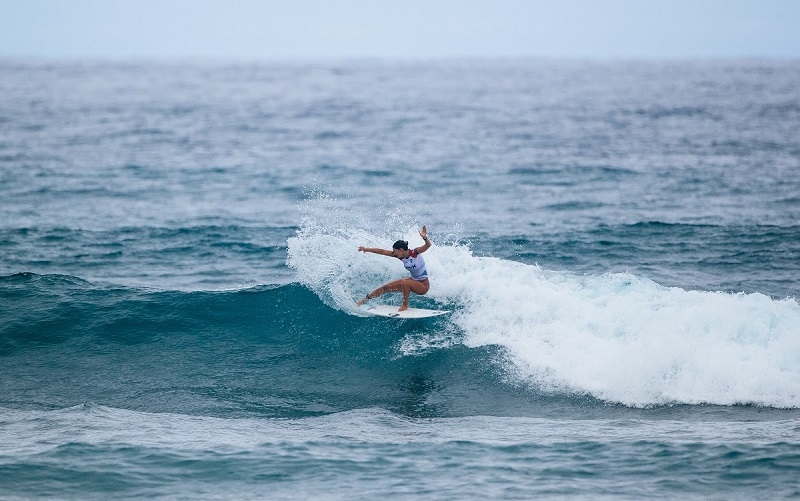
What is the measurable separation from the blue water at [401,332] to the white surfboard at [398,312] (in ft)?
1.44

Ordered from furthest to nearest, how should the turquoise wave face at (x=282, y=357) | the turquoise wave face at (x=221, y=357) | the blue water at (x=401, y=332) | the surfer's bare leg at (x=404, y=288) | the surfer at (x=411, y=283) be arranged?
the surfer's bare leg at (x=404, y=288) → the surfer at (x=411, y=283) → the turquoise wave face at (x=221, y=357) → the turquoise wave face at (x=282, y=357) → the blue water at (x=401, y=332)

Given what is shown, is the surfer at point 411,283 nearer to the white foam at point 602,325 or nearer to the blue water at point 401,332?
the blue water at point 401,332

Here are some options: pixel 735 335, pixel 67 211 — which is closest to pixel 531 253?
pixel 735 335

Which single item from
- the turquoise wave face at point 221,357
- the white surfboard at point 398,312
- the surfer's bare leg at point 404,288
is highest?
the surfer's bare leg at point 404,288

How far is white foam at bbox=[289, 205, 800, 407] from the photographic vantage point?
14336 mm

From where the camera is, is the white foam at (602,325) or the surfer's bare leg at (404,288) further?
the surfer's bare leg at (404,288)

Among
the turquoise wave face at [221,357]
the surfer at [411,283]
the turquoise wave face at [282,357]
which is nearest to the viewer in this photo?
the turquoise wave face at [282,357]

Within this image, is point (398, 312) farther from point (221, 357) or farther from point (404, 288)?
point (221, 357)

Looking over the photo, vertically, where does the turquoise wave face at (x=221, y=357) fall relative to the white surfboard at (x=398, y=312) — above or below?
below

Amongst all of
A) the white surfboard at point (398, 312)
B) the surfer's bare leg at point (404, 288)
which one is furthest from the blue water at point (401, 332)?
the surfer's bare leg at point (404, 288)

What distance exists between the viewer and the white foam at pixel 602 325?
14336mm

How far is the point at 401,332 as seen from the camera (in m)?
17.1

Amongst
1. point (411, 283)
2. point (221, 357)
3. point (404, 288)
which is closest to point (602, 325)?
point (411, 283)

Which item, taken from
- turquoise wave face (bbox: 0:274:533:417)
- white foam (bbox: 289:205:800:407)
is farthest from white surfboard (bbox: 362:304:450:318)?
white foam (bbox: 289:205:800:407)
